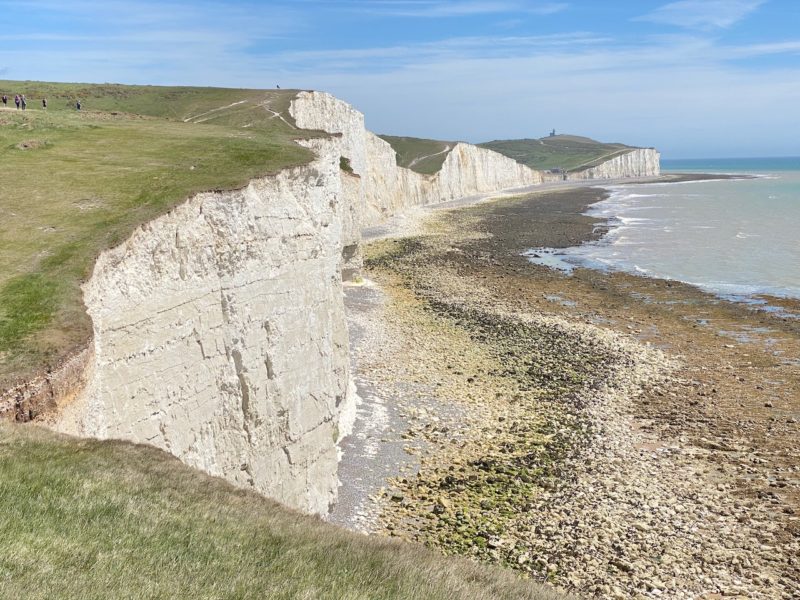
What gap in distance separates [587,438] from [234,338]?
12.3 metres

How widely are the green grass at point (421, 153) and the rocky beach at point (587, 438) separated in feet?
286

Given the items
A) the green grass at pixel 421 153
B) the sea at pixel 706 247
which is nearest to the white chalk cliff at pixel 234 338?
the sea at pixel 706 247

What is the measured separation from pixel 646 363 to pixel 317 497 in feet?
58.5

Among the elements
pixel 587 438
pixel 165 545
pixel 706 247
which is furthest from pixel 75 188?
pixel 706 247

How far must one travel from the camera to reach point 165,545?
7246 mm

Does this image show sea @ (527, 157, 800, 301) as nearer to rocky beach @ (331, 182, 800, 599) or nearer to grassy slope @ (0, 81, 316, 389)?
rocky beach @ (331, 182, 800, 599)

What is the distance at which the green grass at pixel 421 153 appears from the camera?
125 metres

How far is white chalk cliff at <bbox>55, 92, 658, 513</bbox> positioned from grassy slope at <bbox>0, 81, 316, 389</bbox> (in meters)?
0.60

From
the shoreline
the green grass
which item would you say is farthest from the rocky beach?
the green grass

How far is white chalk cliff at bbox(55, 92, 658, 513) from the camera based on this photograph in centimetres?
1247

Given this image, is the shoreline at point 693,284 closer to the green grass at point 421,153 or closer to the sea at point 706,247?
the sea at point 706,247

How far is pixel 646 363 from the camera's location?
28984 millimetres

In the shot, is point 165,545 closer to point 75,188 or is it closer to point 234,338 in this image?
point 234,338

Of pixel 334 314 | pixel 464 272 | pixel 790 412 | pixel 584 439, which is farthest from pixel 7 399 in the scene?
pixel 464 272
